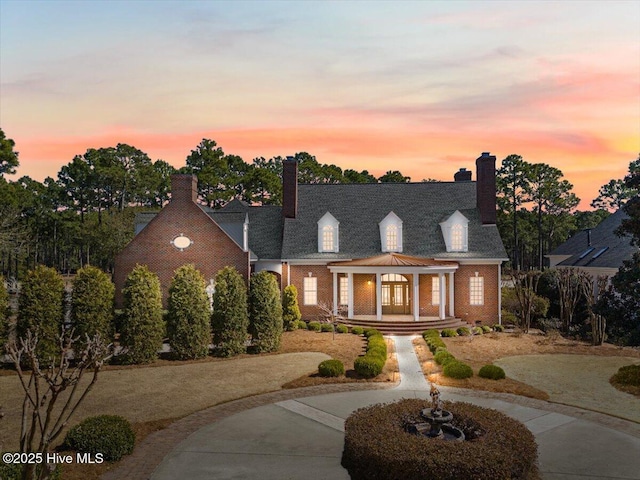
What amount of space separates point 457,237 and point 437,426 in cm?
2383

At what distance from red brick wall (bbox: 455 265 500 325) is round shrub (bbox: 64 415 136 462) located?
25.1 m

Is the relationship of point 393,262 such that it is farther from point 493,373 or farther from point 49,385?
point 49,385

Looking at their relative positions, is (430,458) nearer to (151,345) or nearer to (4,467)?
(4,467)

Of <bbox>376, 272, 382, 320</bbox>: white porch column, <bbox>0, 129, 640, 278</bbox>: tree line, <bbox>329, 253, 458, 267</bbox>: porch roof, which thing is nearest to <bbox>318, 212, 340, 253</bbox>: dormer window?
<bbox>329, 253, 458, 267</bbox>: porch roof

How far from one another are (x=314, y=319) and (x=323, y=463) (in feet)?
71.8

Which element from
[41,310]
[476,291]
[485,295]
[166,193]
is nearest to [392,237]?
[476,291]

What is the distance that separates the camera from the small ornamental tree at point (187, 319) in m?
21.4

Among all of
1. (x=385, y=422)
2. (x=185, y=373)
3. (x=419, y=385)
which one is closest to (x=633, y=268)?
(x=419, y=385)

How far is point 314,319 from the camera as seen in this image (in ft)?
106

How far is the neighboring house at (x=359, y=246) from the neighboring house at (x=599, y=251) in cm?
935

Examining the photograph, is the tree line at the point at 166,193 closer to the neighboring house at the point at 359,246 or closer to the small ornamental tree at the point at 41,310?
the neighboring house at the point at 359,246

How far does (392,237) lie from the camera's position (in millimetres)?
33688

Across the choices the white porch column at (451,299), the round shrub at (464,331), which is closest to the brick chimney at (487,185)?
the white porch column at (451,299)

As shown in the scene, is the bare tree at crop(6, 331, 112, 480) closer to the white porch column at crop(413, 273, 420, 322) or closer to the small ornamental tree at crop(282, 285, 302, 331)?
the small ornamental tree at crop(282, 285, 302, 331)
